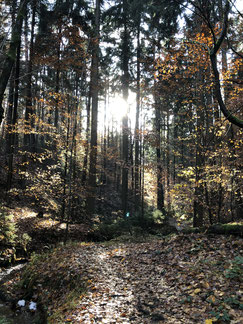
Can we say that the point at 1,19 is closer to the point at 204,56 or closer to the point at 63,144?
the point at 63,144

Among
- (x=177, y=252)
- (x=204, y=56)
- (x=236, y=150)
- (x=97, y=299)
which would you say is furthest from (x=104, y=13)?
(x=97, y=299)

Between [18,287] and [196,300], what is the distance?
5257 millimetres

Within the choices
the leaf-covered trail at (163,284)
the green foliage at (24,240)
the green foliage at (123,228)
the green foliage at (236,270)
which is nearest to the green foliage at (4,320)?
the leaf-covered trail at (163,284)

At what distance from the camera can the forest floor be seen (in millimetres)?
4258

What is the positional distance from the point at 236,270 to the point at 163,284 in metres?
1.71

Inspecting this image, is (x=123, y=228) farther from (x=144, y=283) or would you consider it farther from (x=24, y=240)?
(x=144, y=283)

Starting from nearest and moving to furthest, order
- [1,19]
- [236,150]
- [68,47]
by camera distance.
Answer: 1. [1,19]
2. [236,150]
3. [68,47]

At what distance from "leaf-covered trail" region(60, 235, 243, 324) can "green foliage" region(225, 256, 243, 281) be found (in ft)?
0.38

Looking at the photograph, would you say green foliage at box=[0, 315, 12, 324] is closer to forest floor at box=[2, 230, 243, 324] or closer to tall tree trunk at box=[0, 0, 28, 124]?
forest floor at box=[2, 230, 243, 324]

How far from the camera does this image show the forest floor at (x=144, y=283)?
4258mm

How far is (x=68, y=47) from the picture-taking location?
40.3ft

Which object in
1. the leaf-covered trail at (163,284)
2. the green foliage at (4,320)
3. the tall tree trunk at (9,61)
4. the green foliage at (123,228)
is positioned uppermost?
the tall tree trunk at (9,61)

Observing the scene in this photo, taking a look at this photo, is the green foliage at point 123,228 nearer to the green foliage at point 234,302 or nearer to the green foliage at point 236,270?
the green foliage at point 236,270

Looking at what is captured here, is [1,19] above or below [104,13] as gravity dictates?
below
